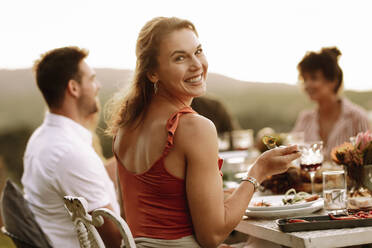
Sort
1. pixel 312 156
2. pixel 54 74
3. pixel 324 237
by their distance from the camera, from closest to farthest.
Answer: pixel 324 237, pixel 312 156, pixel 54 74

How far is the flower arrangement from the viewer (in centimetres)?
201

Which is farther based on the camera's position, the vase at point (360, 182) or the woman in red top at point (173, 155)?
the vase at point (360, 182)

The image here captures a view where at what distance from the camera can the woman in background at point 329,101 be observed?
409cm

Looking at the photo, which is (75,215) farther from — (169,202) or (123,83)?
(123,83)

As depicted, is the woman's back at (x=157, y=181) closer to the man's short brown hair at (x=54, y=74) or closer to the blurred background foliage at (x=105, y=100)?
the man's short brown hair at (x=54, y=74)

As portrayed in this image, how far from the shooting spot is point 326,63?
4180 mm

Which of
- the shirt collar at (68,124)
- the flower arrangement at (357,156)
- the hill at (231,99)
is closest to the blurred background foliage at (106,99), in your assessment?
the hill at (231,99)

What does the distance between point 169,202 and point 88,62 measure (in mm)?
1547

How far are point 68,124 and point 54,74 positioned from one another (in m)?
0.33

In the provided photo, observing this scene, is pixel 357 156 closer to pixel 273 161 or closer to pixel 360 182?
pixel 360 182

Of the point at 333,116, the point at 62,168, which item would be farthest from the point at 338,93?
the point at 62,168

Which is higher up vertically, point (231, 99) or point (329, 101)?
point (329, 101)

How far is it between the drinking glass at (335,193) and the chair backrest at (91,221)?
791mm

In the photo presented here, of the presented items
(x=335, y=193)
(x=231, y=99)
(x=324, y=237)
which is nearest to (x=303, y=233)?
(x=324, y=237)
